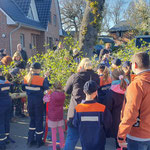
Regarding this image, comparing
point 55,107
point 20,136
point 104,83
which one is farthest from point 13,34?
point 104,83

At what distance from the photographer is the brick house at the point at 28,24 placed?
15.2 meters

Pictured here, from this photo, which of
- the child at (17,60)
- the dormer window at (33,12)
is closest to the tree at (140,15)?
the dormer window at (33,12)

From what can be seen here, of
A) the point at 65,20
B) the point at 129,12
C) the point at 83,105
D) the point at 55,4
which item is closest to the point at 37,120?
the point at 83,105

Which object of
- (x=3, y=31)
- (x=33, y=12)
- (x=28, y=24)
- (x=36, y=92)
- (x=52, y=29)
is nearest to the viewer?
(x=36, y=92)

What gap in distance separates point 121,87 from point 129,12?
25314 mm

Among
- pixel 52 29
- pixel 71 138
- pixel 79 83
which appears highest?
pixel 52 29

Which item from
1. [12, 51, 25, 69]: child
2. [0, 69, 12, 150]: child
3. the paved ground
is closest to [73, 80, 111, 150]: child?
the paved ground

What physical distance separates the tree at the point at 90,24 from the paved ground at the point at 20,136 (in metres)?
3.04

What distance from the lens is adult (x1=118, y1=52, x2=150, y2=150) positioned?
2305 millimetres

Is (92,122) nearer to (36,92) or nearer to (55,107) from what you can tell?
(55,107)

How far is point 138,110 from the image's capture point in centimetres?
236

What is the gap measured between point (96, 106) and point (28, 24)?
15.0m

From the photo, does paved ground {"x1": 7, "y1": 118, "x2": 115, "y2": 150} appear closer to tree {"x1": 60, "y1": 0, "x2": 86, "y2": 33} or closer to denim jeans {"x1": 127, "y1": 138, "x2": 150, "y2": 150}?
denim jeans {"x1": 127, "y1": 138, "x2": 150, "y2": 150}

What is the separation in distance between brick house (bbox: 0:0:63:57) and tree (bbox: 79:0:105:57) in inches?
205
